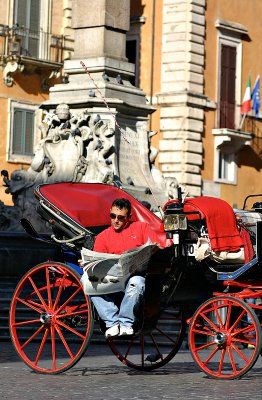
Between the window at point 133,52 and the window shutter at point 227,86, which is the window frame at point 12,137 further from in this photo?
the window shutter at point 227,86

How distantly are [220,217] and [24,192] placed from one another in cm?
662

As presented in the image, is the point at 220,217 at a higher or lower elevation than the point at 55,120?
lower

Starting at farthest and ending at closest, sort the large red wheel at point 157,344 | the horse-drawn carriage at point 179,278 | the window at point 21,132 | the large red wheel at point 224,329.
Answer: the window at point 21,132, the large red wheel at point 157,344, the horse-drawn carriage at point 179,278, the large red wheel at point 224,329

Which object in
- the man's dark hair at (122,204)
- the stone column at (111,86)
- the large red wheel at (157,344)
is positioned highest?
the stone column at (111,86)

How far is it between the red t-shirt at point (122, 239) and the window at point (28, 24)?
80.2 feet

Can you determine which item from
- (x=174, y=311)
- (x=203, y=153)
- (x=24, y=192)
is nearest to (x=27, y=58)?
(x=203, y=153)

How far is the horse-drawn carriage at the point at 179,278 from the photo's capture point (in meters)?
11.3

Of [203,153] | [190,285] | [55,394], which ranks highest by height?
[203,153]

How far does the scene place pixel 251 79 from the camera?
40.4m

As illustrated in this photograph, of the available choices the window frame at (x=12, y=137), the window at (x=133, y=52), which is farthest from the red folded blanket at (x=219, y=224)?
the window at (x=133, y=52)

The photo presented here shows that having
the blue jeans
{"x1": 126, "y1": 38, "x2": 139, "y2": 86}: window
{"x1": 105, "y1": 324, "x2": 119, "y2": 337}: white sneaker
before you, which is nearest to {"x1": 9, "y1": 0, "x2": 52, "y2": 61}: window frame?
{"x1": 126, "y1": 38, "x2": 139, "y2": 86}: window

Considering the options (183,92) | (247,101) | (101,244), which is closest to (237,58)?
(247,101)

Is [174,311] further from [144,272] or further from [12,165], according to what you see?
[12,165]

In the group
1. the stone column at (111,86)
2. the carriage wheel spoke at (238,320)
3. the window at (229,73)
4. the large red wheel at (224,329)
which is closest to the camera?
the large red wheel at (224,329)
